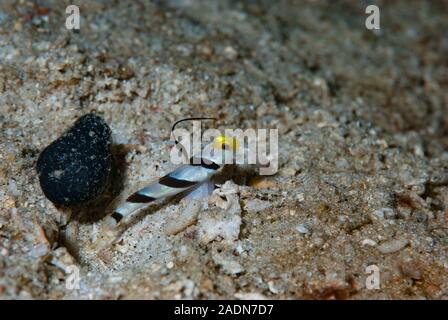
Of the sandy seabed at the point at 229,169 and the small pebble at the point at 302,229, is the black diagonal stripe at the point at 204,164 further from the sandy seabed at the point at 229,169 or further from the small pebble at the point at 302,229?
the small pebble at the point at 302,229

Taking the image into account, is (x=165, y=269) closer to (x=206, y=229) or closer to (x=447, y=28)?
(x=206, y=229)

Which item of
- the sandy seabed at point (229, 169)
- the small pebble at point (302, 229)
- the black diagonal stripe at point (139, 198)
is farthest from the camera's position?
the black diagonal stripe at point (139, 198)

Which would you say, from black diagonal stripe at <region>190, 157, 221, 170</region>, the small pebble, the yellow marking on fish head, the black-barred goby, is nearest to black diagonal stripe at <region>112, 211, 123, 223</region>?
the black-barred goby

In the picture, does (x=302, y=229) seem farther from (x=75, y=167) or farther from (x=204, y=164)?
(x=75, y=167)

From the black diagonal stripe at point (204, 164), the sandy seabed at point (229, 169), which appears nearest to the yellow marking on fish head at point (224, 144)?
the black diagonal stripe at point (204, 164)

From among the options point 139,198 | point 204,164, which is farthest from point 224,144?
point 139,198

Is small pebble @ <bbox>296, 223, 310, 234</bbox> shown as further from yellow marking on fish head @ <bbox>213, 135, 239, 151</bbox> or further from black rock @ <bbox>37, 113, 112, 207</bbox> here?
black rock @ <bbox>37, 113, 112, 207</bbox>
